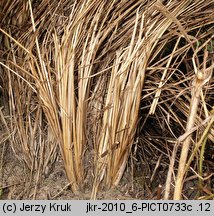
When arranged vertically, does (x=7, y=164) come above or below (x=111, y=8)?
below

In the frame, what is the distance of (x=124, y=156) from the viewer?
1348 mm

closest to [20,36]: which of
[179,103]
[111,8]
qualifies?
[111,8]

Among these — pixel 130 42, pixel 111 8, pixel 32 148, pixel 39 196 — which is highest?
pixel 111 8

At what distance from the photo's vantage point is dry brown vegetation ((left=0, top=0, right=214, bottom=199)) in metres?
1.32

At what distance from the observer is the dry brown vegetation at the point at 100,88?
4.32 feet

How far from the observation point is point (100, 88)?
1.37m

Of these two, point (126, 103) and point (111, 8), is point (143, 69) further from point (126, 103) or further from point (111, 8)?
point (111, 8)

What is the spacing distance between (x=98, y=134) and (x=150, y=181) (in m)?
0.22

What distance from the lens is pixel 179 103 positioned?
1425 millimetres

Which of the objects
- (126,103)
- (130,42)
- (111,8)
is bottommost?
(126,103)

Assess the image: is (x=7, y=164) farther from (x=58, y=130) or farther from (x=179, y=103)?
(x=179, y=103)

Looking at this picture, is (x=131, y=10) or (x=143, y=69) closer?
(x=143, y=69)

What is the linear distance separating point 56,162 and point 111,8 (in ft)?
1.51

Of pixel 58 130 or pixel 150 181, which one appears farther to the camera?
pixel 150 181
